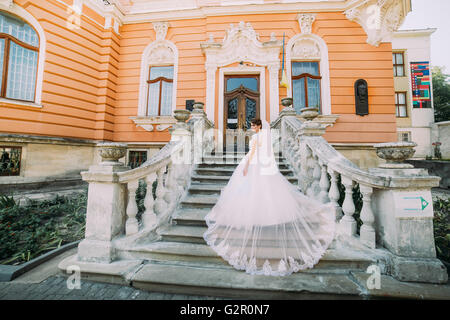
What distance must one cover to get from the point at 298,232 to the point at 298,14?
9012 millimetres

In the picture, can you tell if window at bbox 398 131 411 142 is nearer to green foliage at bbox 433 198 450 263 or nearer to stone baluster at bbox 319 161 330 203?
green foliage at bbox 433 198 450 263

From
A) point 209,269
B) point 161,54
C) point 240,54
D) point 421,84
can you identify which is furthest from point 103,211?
point 421,84

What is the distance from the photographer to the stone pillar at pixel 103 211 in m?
2.40

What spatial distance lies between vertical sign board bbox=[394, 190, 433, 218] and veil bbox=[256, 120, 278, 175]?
4.93 ft

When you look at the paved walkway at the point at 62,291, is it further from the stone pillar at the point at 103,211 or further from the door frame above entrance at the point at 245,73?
the door frame above entrance at the point at 245,73

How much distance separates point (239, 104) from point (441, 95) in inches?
1021

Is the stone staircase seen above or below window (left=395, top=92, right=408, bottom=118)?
below

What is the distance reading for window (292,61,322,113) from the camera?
7.77 metres

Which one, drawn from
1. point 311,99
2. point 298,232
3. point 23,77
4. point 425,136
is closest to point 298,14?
point 311,99

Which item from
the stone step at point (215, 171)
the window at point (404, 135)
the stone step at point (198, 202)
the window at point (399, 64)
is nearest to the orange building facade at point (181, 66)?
the stone step at point (215, 171)

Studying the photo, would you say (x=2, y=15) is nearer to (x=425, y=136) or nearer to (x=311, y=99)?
(x=311, y=99)

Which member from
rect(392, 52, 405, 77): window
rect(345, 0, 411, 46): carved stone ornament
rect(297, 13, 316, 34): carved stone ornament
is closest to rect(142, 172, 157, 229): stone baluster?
rect(297, 13, 316, 34): carved stone ornament

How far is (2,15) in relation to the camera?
609cm
